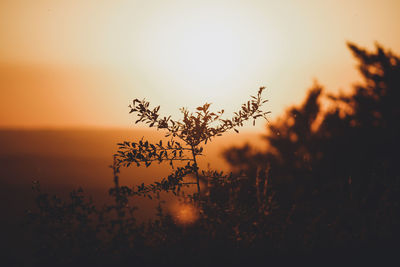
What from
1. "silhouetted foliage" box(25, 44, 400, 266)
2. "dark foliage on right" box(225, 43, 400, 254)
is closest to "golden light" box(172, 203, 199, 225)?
"silhouetted foliage" box(25, 44, 400, 266)

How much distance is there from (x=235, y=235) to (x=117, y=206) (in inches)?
58.3

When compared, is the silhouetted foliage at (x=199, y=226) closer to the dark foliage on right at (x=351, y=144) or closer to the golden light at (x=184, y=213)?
the golden light at (x=184, y=213)

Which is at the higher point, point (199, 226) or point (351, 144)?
point (351, 144)

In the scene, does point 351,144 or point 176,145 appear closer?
point 176,145

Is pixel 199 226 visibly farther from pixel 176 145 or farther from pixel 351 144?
pixel 351 144

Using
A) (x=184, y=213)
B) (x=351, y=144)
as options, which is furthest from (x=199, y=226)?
(x=351, y=144)

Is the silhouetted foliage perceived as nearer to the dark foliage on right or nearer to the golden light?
the golden light

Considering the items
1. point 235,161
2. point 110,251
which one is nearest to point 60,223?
point 110,251

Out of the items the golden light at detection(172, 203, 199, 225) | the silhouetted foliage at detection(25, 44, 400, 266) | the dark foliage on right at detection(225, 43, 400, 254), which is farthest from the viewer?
the dark foliage on right at detection(225, 43, 400, 254)

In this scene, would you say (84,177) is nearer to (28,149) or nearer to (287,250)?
(28,149)

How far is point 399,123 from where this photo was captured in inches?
377

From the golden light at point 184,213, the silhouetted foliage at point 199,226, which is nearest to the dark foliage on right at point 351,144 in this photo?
the silhouetted foliage at point 199,226

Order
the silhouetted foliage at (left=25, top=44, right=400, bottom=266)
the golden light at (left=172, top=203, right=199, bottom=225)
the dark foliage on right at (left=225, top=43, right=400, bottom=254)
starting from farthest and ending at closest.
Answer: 1. the dark foliage on right at (left=225, top=43, right=400, bottom=254)
2. the golden light at (left=172, top=203, right=199, bottom=225)
3. the silhouetted foliage at (left=25, top=44, right=400, bottom=266)

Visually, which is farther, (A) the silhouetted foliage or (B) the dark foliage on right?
(B) the dark foliage on right
